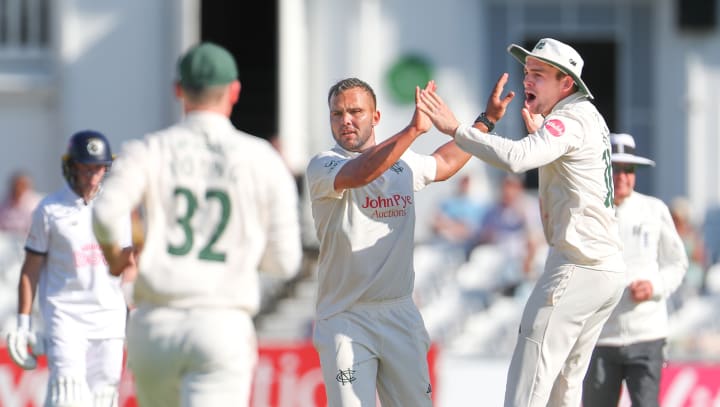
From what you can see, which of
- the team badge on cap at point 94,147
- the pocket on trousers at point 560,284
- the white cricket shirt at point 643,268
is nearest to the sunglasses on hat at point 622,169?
the white cricket shirt at point 643,268

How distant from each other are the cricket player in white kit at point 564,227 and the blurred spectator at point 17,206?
849 cm

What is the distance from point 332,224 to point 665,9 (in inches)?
388

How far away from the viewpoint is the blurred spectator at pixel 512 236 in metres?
13.2

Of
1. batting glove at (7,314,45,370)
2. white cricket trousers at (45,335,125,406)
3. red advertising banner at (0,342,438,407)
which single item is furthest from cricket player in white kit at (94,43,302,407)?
red advertising banner at (0,342,438,407)

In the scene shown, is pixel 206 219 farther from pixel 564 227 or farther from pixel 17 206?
pixel 17 206

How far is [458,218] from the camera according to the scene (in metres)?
14.3

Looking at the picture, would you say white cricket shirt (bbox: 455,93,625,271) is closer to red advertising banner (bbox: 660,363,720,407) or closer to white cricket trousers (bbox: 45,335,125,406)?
white cricket trousers (bbox: 45,335,125,406)

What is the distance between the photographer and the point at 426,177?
6.87 meters

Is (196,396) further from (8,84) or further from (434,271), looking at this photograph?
(8,84)

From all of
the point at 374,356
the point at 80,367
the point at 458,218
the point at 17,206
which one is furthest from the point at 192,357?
the point at 17,206

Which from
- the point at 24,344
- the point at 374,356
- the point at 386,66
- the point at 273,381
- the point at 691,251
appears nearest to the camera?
the point at 374,356

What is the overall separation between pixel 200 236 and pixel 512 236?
26.8ft

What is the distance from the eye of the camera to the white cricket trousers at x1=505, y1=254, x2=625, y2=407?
6504mm

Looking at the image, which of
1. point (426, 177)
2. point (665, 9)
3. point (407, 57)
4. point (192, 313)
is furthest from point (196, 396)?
point (665, 9)
